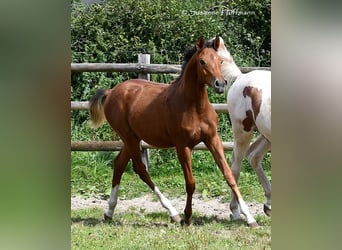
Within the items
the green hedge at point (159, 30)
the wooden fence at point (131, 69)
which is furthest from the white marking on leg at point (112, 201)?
the green hedge at point (159, 30)

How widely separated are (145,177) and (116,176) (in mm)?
188

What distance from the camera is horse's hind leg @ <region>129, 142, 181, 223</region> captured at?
3.21 meters

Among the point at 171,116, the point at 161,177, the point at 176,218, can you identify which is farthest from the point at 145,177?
the point at 171,116

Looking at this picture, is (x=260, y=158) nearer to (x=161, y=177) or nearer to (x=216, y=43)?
(x=161, y=177)

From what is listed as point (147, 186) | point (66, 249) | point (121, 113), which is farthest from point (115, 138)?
point (66, 249)

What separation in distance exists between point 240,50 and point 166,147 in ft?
2.54

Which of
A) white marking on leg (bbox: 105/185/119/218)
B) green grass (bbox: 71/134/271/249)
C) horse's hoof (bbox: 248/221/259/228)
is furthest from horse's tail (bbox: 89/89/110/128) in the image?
horse's hoof (bbox: 248/221/259/228)

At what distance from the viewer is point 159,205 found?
326 centimetres

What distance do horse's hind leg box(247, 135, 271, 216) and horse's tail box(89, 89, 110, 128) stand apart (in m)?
0.98

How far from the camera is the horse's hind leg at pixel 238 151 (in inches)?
123

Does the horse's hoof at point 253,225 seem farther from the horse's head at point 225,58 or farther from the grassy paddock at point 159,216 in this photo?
the horse's head at point 225,58

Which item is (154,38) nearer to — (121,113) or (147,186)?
(121,113)

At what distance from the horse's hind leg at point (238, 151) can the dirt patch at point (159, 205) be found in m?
0.05
